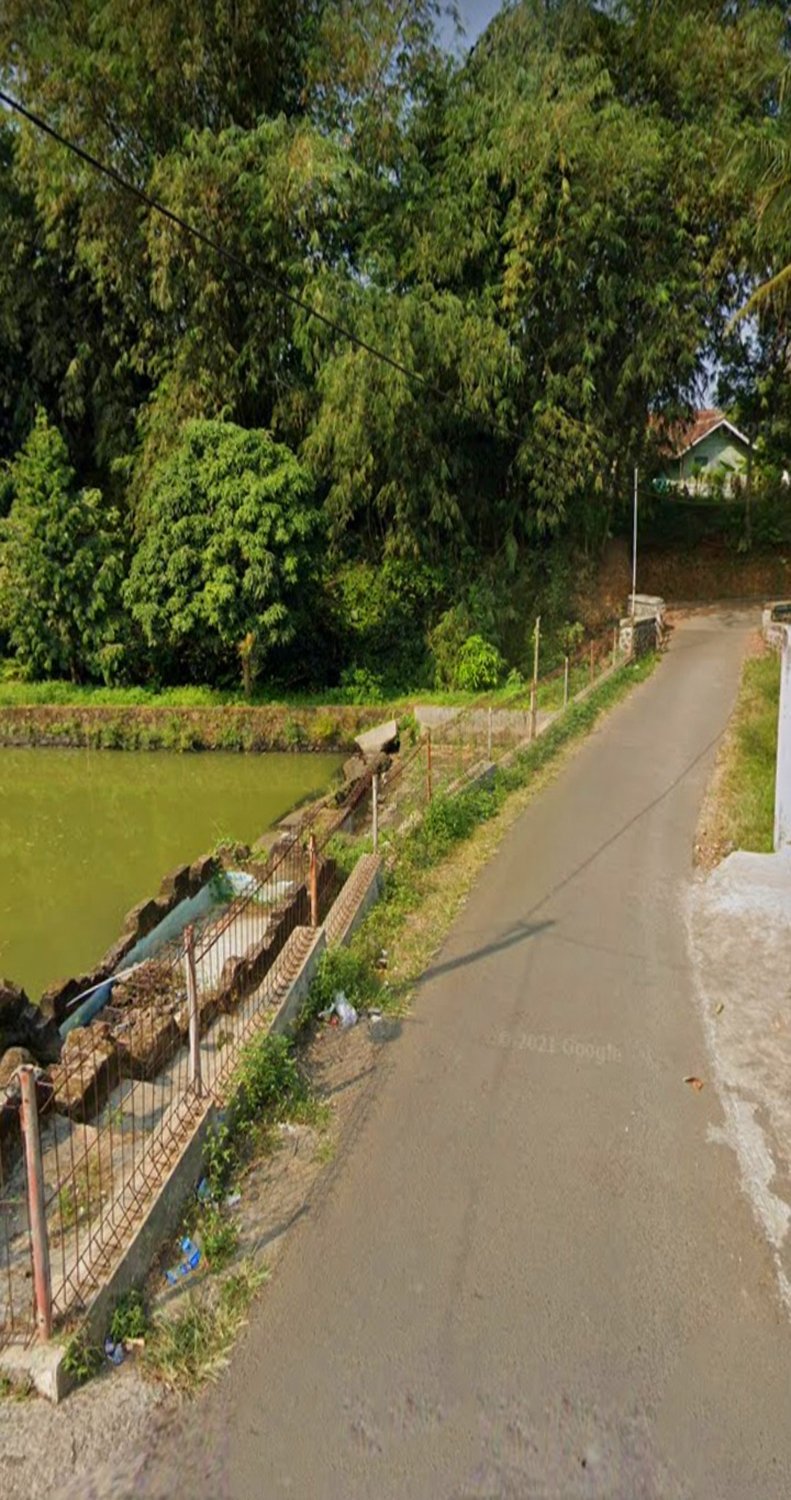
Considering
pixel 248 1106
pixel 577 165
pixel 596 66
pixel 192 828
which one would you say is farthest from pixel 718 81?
pixel 248 1106

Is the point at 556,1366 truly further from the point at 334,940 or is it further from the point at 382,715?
the point at 382,715

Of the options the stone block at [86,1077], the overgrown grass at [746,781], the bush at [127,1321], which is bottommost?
the bush at [127,1321]

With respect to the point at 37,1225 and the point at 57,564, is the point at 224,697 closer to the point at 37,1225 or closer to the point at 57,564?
the point at 57,564

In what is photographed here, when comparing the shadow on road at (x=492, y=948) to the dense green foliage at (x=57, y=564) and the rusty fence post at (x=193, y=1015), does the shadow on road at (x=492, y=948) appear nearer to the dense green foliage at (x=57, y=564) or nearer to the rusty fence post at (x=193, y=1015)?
the rusty fence post at (x=193, y=1015)

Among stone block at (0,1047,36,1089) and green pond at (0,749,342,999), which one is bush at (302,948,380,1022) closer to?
stone block at (0,1047,36,1089)

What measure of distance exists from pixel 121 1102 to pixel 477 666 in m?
15.1

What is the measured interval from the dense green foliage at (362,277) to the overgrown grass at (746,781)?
20.5ft

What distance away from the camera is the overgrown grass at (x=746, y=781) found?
9.61m

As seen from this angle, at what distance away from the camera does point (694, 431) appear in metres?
39.2

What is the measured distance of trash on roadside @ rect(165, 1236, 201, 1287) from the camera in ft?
13.0

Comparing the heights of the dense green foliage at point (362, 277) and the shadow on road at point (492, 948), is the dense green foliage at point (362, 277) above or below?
above

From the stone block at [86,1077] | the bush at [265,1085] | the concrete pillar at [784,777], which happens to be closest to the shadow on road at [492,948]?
the bush at [265,1085]

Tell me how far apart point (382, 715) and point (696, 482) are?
25.6 m

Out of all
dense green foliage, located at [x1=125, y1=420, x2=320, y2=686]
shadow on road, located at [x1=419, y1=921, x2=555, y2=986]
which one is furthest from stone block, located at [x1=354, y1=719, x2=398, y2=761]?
shadow on road, located at [x1=419, y1=921, x2=555, y2=986]
